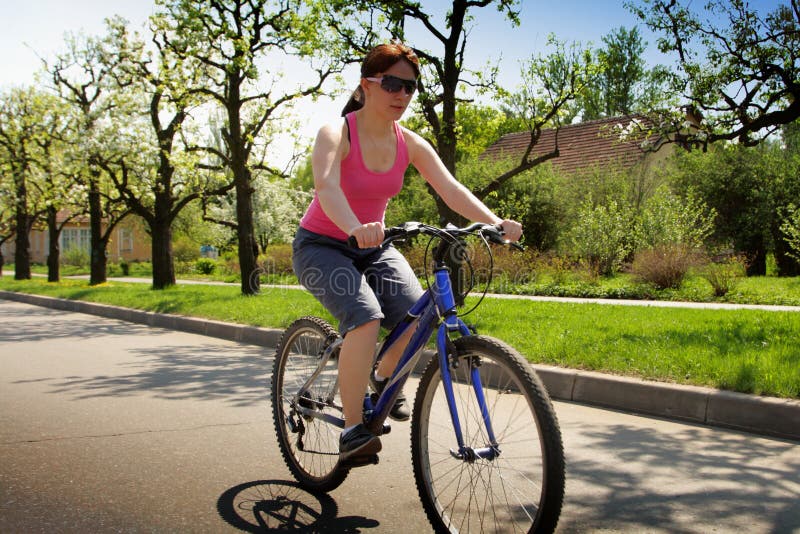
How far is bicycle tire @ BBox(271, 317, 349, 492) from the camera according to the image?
3580mm

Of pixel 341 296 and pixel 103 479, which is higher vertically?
pixel 341 296

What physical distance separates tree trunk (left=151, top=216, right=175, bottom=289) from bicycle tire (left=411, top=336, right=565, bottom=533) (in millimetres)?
19550

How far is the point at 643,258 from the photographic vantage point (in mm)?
14719

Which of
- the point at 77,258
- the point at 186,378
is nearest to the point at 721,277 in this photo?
the point at 186,378

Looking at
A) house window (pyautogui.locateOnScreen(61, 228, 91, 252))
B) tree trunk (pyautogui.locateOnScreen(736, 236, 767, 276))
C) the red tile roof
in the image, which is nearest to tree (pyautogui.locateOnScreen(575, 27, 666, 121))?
the red tile roof

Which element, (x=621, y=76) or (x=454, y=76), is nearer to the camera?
(x=454, y=76)

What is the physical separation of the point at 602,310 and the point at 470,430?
317 inches

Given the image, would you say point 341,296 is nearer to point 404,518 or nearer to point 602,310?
point 404,518

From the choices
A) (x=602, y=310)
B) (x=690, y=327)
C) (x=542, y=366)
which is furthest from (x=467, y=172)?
(x=542, y=366)

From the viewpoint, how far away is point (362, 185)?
3.35 meters

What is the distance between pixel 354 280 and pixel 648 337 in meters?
4.92

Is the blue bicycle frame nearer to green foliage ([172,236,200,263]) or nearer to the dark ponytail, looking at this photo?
the dark ponytail

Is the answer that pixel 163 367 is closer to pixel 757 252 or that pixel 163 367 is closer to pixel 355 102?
pixel 355 102

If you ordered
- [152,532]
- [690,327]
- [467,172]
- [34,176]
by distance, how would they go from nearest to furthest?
[152,532], [690,327], [467,172], [34,176]
